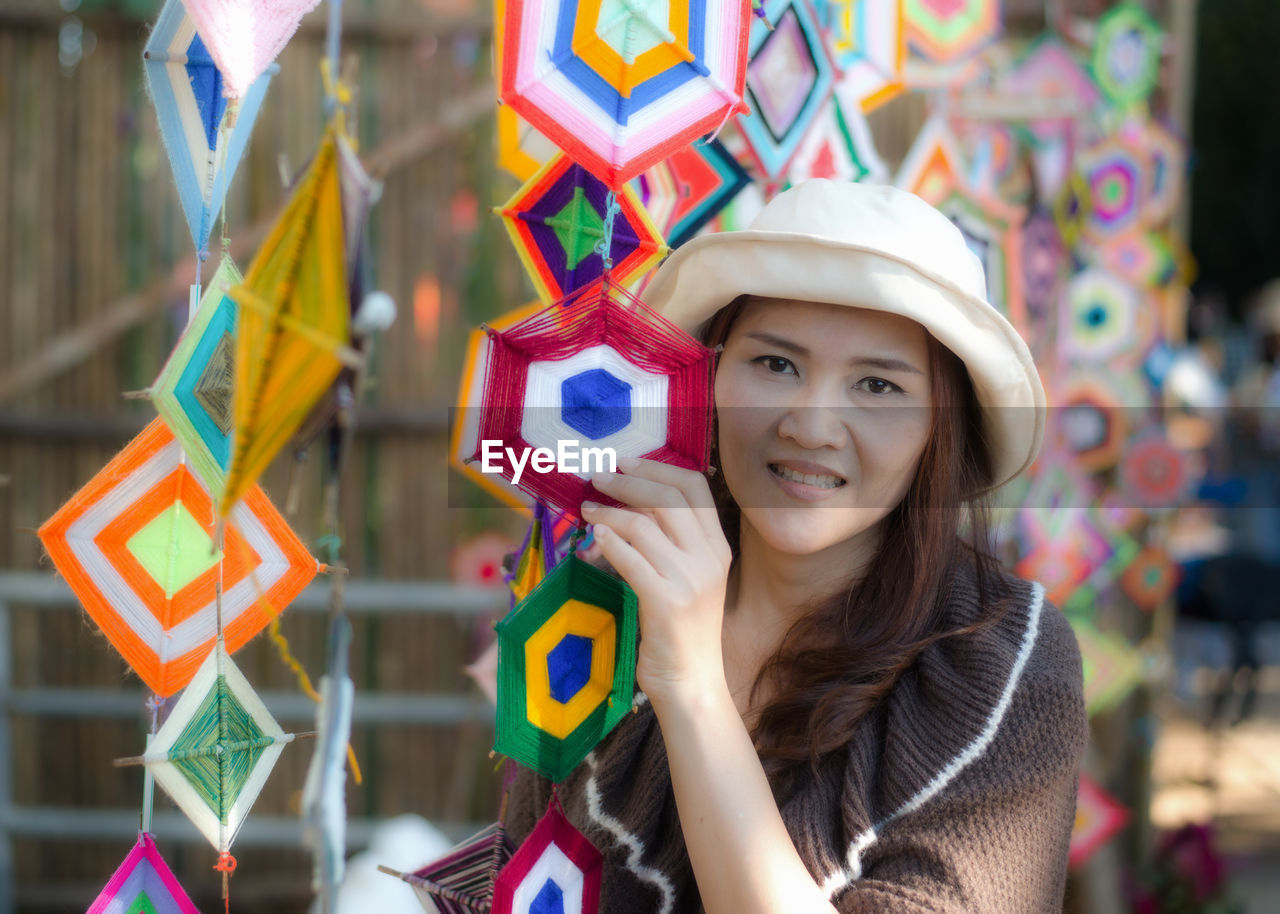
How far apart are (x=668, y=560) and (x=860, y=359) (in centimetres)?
30

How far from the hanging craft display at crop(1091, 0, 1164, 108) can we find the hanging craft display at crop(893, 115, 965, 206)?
2.74 ft

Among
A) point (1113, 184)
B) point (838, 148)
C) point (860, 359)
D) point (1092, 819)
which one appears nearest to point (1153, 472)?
point (1113, 184)

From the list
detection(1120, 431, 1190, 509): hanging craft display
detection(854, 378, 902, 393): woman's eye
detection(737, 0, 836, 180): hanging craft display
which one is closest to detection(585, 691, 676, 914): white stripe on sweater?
detection(854, 378, 902, 393): woman's eye

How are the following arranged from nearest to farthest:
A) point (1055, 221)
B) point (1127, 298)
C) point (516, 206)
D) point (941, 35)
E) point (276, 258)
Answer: point (276, 258) < point (516, 206) < point (941, 35) < point (1055, 221) < point (1127, 298)

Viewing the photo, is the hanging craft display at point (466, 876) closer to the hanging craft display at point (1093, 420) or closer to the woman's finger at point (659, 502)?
the woman's finger at point (659, 502)

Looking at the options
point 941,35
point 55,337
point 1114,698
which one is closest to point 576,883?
point 941,35

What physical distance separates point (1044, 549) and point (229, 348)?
1809mm

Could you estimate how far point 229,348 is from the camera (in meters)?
0.72

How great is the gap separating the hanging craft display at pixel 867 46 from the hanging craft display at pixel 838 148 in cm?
2

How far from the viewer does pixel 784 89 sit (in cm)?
133

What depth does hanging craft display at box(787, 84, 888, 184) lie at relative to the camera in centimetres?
144

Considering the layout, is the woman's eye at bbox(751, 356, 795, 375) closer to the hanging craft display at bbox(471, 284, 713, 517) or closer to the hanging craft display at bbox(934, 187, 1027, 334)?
the hanging craft display at bbox(471, 284, 713, 517)

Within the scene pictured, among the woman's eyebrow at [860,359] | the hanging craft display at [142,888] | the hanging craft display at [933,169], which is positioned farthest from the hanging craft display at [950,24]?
the hanging craft display at [142,888]

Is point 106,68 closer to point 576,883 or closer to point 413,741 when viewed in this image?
point 413,741
